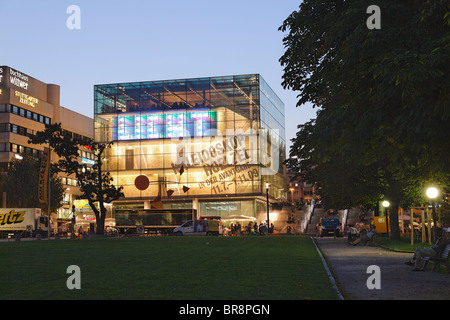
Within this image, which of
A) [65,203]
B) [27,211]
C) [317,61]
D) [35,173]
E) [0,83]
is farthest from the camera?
[65,203]

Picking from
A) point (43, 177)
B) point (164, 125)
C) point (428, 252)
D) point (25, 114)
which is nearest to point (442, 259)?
point (428, 252)

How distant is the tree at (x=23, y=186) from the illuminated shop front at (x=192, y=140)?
15.4 metres

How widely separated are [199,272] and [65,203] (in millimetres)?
108616

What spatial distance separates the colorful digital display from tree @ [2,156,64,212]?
664 inches

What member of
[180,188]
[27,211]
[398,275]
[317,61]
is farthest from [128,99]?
[398,275]

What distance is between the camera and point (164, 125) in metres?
97.0

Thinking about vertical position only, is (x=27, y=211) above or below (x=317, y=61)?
below

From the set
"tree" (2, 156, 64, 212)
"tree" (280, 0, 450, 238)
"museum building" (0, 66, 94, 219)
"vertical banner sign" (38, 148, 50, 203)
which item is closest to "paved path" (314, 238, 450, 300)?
"tree" (280, 0, 450, 238)

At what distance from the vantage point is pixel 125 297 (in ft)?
34.9

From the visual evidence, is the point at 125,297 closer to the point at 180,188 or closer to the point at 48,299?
the point at 48,299

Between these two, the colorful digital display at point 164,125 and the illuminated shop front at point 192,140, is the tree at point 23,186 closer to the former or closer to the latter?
the illuminated shop front at point 192,140

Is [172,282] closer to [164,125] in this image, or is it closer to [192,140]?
[192,140]

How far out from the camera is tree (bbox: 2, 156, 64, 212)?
82.1 meters

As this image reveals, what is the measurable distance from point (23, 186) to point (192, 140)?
2620cm
